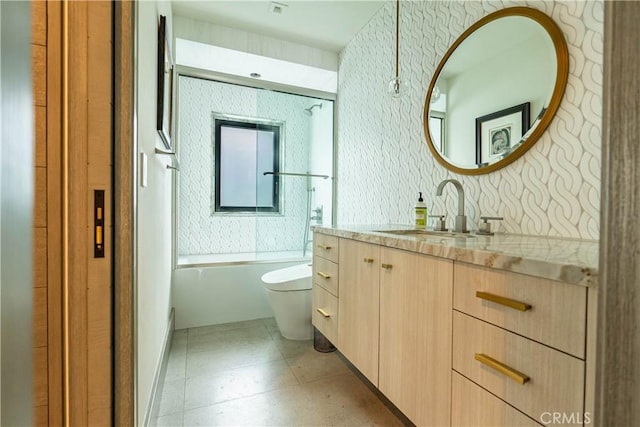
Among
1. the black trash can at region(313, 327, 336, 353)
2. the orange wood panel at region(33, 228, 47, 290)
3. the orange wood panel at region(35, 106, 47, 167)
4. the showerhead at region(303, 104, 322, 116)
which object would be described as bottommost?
the black trash can at region(313, 327, 336, 353)

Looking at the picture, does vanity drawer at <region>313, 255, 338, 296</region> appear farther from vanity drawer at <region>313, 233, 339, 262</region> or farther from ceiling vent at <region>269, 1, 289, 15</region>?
ceiling vent at <region>269, 1, 289, 15</region>

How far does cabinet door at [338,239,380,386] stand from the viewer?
1390 millimetres

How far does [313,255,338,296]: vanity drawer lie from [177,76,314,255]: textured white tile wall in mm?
1087

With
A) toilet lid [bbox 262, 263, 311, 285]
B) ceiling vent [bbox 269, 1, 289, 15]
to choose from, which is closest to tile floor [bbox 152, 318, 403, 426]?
toilet lid [bbox 262, 263, 311, 285]

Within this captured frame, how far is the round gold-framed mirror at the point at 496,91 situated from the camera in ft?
4.10

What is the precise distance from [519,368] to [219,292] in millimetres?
2264

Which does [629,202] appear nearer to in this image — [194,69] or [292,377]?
[292,377]

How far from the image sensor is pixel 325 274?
1871 millimetres

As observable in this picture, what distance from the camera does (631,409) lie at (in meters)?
0.35

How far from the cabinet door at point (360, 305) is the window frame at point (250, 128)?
→ 4.99ft

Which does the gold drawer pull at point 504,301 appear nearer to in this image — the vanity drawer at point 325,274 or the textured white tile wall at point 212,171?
the vanity drawer at point 325,274

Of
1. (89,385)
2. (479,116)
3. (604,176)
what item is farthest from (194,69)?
(604,176)

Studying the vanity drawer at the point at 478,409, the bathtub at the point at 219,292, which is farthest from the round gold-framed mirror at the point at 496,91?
the bathtub at the point at 219,292

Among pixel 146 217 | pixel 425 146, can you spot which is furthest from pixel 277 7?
pixel 146 217
